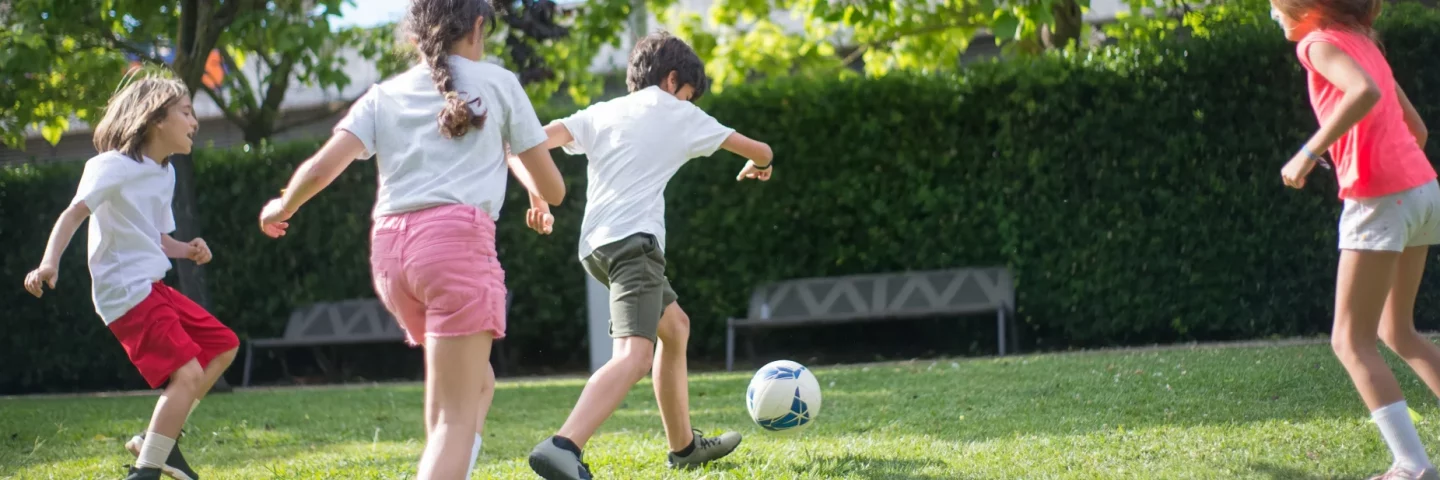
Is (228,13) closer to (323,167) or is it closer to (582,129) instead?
(582,129)

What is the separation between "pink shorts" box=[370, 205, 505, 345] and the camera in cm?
309

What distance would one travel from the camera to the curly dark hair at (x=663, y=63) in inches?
174

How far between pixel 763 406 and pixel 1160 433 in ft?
4.84

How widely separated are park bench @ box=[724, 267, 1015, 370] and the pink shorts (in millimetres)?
6626

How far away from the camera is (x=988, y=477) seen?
403 cm

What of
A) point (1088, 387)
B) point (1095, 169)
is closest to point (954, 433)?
point (1088, 387)

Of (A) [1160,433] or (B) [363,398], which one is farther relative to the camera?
(B) [363,398]

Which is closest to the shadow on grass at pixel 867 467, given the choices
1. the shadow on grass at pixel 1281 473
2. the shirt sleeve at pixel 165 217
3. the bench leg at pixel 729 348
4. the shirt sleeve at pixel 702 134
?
the shadow on grass at pixel 1281 473

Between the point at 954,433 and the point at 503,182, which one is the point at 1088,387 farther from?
the point at 503,182

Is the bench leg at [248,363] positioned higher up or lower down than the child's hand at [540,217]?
lower down

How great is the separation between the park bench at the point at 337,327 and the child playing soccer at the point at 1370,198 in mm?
8110

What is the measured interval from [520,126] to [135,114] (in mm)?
2278

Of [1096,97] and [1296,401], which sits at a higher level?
[1096,97]

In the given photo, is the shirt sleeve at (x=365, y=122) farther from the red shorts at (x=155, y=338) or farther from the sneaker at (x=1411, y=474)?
the sneaker at (x=1411, y=474)
